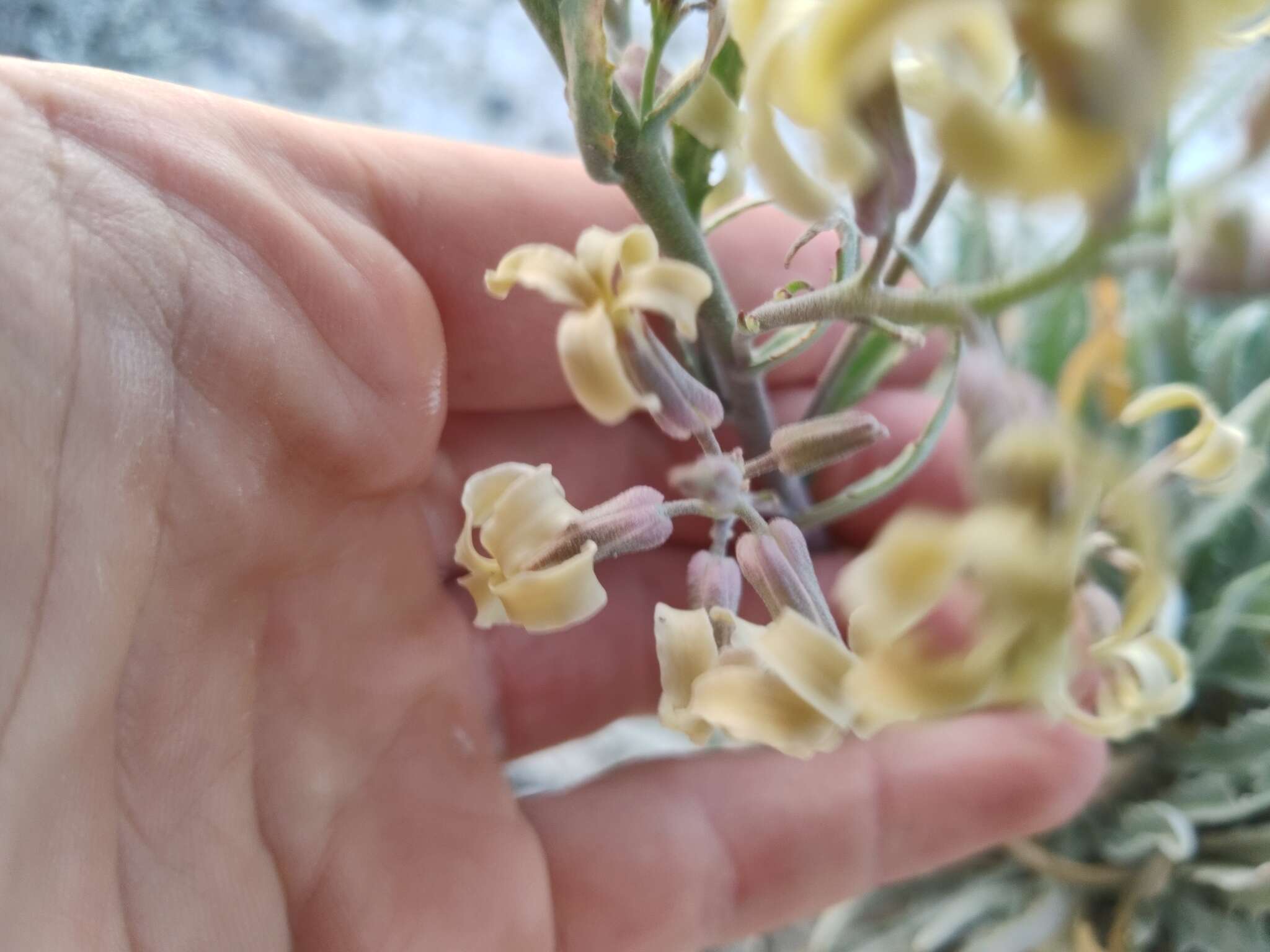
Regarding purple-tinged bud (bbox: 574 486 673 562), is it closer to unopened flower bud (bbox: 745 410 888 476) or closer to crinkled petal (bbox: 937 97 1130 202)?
unopened flower bud (bbox: 745 410 888 476)

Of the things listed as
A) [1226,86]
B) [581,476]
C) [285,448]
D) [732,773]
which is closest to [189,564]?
[285,448]

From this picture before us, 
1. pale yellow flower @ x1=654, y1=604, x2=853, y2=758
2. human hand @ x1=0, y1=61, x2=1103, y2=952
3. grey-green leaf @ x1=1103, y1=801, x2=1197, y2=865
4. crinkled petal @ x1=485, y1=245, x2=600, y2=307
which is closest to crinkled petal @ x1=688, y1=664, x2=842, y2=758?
pale yellow flower @ x1=654, y1=604, x2=853, y2=758

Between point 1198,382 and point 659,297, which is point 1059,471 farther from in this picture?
point 1198,382

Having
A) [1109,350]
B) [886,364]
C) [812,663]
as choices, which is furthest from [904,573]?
[1109,350]

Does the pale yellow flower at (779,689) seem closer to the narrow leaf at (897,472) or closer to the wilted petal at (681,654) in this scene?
the wilted petal at (681,654)

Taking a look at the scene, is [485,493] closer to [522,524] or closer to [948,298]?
[522,524]
